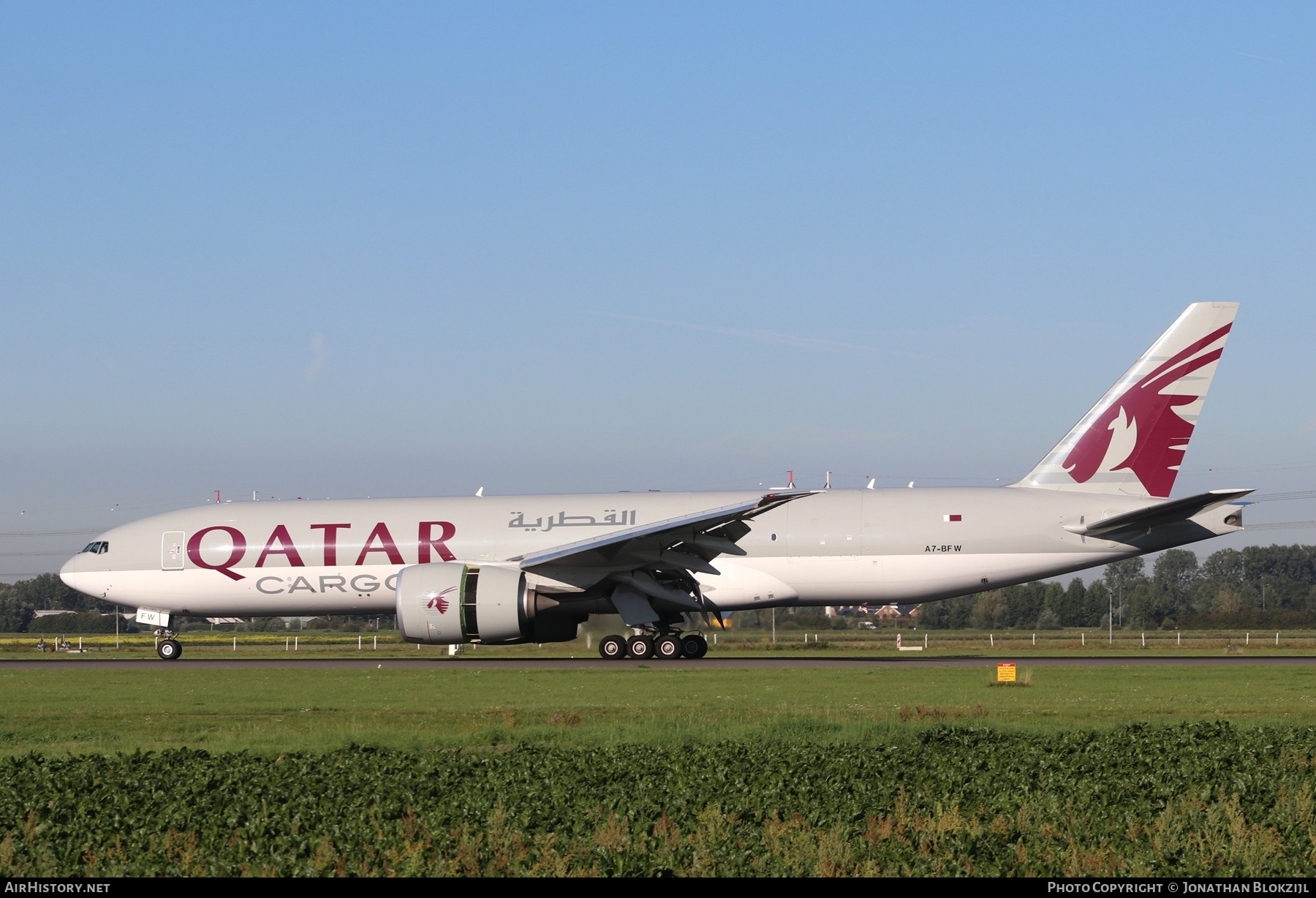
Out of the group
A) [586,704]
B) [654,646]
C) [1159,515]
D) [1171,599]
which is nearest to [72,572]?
[654,646]

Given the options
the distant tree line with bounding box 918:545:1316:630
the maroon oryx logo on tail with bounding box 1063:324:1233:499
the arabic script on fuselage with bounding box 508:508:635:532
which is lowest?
the distant tree line with bounding box 918:545:1316:630

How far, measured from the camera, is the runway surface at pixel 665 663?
26.2m

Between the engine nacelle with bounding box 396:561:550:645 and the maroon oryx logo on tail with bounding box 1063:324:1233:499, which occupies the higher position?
the maroon oryx logo on tail with bounding box 1063:324:1233:499

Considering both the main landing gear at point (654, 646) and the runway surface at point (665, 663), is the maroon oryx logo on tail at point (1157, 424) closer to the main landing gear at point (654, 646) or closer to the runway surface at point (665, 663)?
the runway surface at point (665, 663)

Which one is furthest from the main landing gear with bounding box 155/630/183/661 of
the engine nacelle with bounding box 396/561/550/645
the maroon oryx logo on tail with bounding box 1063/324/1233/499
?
the maroon oryx logo on tail with bounding box 1063/324/1233/499

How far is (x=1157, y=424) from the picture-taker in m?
29.3

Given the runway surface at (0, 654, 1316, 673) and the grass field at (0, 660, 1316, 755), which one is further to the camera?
the runway surface at (0, 654, 1316, 673)

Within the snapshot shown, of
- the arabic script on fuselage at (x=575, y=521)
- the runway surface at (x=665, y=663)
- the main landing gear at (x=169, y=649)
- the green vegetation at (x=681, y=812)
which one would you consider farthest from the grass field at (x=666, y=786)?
the main landing gear at (x=169, y=649)

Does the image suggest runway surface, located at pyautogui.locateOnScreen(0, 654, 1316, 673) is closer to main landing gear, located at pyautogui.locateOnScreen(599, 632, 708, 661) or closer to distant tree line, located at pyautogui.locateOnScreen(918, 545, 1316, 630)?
main landing gear, located at pyautogui.locateOnScreen(599, 632, 708, 661)

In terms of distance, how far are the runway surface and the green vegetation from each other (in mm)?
13713

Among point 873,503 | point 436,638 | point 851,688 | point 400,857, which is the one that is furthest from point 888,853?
point 873,503

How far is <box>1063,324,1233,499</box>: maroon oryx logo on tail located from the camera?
29281 millimetres

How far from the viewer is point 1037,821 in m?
9.23
